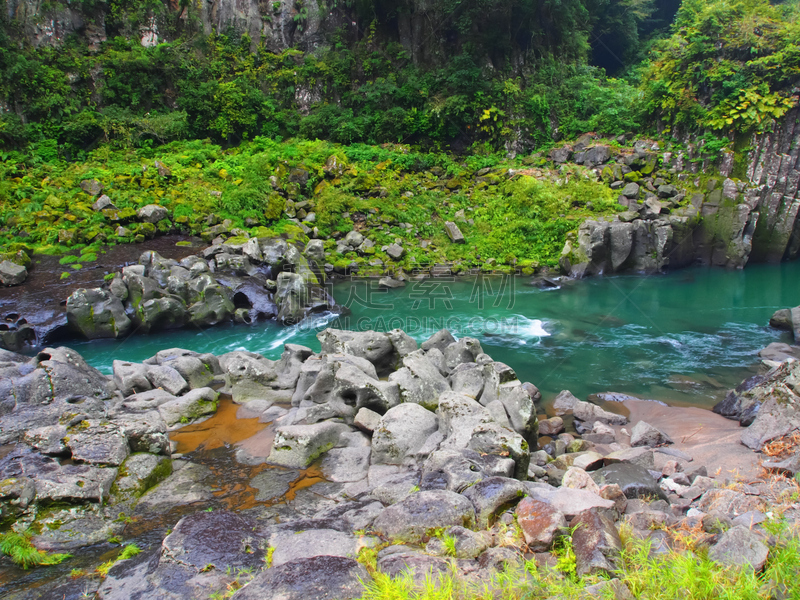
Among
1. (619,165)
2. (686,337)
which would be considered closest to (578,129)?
(619,165)

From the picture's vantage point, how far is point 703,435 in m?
7.62

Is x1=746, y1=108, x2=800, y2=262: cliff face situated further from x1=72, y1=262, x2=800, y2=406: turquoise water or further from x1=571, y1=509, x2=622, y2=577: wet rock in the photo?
x1=571, y1=509, x2=622, y2=577: wet rock

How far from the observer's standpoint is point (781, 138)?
19.4 m

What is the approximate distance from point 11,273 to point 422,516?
50.4 ft

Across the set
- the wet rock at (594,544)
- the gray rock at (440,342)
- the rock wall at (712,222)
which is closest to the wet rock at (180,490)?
the wet rock at (594,544)

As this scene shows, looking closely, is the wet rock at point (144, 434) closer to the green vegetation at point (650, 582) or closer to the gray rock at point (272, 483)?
the gray rock at point (272, 483)

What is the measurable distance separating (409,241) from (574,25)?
1834cm

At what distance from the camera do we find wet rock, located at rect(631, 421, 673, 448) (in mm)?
7383

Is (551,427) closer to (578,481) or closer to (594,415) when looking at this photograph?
(594,415)

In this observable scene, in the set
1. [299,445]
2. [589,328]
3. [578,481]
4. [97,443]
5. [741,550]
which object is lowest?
[299,445]

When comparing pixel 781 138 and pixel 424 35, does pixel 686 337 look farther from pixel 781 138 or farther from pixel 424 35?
pixel 424 35

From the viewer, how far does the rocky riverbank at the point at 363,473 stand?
359 centimetres

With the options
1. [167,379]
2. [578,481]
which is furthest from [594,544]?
[167,379]

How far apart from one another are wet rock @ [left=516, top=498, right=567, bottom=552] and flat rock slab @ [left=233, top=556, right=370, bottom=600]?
1.35 m
